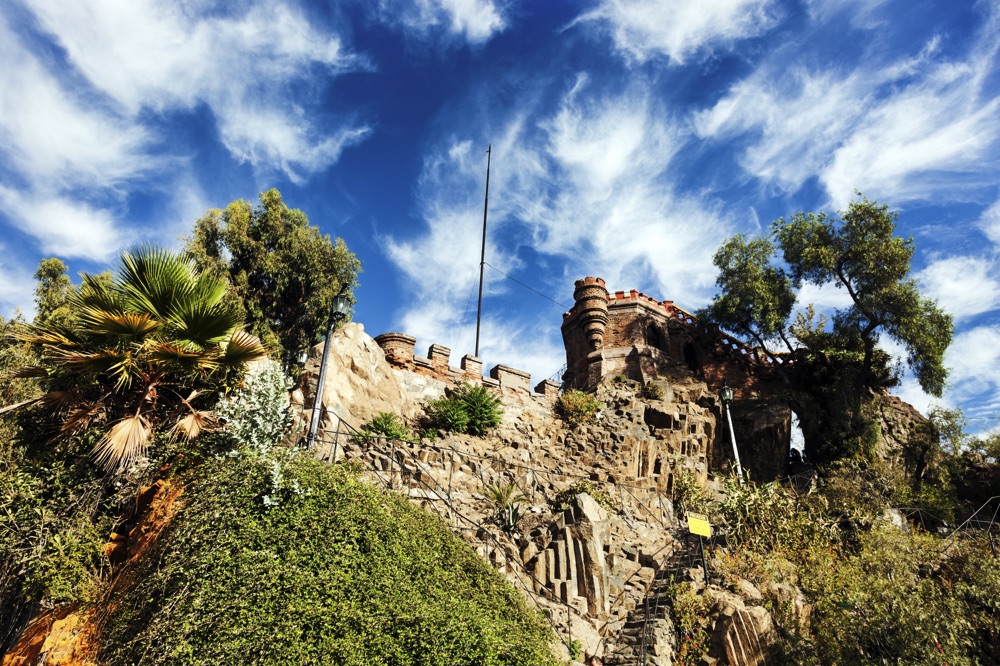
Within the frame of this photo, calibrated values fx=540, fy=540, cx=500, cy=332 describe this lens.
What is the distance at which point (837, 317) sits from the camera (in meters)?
23.0

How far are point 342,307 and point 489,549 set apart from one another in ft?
18.4

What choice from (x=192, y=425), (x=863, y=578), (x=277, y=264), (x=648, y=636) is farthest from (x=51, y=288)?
(x=863, y=578)

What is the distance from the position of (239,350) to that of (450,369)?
34.9 ft

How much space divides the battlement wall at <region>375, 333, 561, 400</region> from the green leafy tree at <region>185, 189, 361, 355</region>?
4.64m

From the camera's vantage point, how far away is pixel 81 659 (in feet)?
22.4

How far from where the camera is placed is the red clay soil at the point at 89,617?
22.9ft

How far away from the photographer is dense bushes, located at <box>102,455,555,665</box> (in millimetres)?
6188

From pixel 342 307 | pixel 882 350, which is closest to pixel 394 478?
pixel 342 307

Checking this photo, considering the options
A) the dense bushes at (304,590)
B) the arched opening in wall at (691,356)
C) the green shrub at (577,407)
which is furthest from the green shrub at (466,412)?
the arched opening in wall at (691,356)

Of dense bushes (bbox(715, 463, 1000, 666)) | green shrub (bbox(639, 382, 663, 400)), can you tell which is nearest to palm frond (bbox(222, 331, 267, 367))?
dense bushes (bbox(715, 463, 1000, 666))

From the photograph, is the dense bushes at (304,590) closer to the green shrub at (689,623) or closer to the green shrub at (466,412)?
the green shrub at (689,623)

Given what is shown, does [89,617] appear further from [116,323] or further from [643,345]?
[643,345]

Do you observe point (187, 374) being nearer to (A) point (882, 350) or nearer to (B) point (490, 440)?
(B) point (490, 440)

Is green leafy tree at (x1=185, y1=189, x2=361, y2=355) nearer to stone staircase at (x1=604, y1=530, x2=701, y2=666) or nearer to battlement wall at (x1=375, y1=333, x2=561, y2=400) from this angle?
battlement wall at (x1=375, y1=333, x2=561, y2=400)
